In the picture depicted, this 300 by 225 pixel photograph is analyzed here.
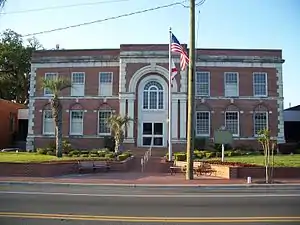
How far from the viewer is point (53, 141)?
39.9 m

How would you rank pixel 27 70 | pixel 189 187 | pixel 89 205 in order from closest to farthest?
1. pixel 89 205
2. pixel 189 187
3. pixel 27 70

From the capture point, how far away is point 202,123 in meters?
39.8

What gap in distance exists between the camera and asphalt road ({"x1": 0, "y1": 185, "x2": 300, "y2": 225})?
28.6 ft

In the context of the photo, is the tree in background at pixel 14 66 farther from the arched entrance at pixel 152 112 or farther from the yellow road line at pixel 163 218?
the yellow road line at pixel 163 218

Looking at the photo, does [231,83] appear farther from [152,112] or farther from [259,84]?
[152,112]

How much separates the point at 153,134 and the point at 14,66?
27.7 meters

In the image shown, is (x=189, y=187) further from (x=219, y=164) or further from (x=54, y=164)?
(x=54, y=164)

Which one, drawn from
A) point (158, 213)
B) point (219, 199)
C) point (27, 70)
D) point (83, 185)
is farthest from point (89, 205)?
point (27, 70)

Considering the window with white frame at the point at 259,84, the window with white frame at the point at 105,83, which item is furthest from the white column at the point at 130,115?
the window with white frame at the point at 259,84

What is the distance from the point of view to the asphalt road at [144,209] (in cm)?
872

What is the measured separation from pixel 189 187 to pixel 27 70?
46.2 meters

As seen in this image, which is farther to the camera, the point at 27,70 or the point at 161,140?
the point at 27,70

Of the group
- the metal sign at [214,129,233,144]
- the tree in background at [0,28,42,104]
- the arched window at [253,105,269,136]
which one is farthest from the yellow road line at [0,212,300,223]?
the tree in background at [0,28,42,104]

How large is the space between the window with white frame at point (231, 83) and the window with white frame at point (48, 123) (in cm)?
1809
